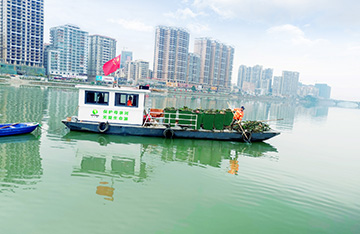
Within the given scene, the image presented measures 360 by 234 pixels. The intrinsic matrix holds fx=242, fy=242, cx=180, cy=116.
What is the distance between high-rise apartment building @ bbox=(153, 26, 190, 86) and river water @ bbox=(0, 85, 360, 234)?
132m

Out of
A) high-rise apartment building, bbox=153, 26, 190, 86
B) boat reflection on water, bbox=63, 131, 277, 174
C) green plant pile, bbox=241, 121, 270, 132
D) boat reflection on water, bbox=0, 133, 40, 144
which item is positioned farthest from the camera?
high-rise apartment building, bbox=153, 26, 190, 86

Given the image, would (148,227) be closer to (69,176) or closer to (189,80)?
(69,176)

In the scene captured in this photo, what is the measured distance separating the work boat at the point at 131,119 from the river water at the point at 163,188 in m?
0.76

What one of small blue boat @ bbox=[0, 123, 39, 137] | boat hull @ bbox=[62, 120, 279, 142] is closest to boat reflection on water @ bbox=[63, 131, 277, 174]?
boat hull @ bbox=[62, 120, 279, 142]

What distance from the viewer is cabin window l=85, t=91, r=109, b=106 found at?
14.9 m

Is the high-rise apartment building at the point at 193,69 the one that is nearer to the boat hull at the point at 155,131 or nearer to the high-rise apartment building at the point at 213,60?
the high-rise apartment building at the point at 213,60

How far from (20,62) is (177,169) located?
135963 mm

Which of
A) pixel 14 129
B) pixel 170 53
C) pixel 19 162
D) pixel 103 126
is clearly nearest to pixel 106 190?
pixel 19 162

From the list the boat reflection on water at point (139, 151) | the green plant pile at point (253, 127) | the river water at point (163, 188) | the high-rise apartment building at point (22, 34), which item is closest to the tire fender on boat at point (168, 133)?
the boat reflection on water at point (139, 151)

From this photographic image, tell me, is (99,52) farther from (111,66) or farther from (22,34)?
(111,66)

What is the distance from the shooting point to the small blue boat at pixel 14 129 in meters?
13.1

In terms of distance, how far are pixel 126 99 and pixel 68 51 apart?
139 m

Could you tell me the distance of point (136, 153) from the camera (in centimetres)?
1257

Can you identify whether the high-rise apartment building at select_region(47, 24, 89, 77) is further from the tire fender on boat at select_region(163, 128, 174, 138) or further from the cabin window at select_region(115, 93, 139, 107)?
the tire fender on boat at select_region(163, 128, 174, 138)
